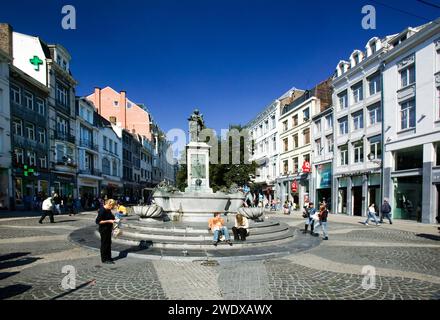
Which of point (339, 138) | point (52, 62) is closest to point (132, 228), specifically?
point (339, 138)

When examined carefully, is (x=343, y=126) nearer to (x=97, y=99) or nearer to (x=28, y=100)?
(x=28, y=100)

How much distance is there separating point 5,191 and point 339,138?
31.7 m

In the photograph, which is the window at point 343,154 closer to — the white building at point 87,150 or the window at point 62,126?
the white building at point 87,150

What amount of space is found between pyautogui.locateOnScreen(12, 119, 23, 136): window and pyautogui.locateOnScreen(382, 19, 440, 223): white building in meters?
32.9

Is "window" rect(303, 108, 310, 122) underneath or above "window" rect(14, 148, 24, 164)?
above

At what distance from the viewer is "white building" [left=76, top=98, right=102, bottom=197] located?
35781 mm

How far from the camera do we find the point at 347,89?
2655 centimetres

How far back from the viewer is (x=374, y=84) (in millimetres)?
23484

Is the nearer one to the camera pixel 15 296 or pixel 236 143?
pixel 15 296

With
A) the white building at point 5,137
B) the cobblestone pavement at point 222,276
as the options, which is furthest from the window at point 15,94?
the cobblestone pavement at point 222,276

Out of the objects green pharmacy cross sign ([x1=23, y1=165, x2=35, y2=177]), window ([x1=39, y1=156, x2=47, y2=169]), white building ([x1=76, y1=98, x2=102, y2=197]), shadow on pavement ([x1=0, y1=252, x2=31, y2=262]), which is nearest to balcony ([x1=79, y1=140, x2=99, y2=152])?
white building ([x1=76, y1=98, x2=102, y2=197])

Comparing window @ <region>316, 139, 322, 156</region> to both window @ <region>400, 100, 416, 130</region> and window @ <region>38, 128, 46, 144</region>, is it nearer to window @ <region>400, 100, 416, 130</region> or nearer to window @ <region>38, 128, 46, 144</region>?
window @ <region>400, 100, 416, 130</region>

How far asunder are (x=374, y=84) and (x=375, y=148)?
572 centimetres
